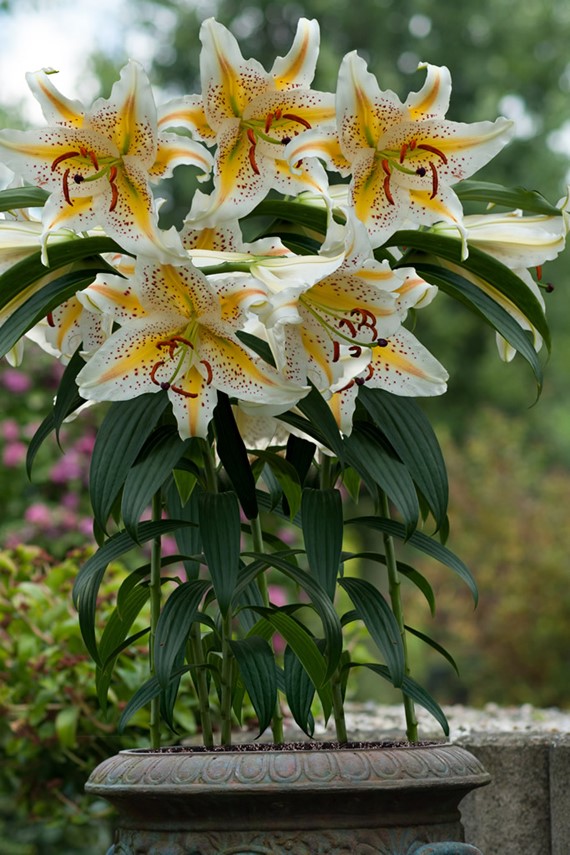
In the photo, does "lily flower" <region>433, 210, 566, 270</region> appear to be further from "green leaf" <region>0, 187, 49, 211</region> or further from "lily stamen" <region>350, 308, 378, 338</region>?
"green leaf" <region>0, 187, 49, 211</region>

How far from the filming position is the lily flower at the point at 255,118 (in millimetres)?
1471

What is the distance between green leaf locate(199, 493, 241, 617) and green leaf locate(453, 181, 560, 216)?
1.74 feet

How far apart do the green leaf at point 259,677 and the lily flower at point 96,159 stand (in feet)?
1.79

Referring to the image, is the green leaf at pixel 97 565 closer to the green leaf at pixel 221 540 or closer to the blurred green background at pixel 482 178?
the green leaf at pixel 221 540

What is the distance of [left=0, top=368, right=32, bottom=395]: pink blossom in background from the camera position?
5.15m

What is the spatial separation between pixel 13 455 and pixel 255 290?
369 cm

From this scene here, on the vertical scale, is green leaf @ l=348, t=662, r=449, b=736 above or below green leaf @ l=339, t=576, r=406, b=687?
below

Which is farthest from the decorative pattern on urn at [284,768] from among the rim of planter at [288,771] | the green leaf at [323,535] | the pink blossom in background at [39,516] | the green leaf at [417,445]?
the pink blossom in background at [39,516]

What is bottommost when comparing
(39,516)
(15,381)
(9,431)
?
(39,516)

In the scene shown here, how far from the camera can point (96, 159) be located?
1.46m

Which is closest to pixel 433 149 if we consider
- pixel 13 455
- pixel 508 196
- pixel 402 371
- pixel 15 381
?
pixel 508 196

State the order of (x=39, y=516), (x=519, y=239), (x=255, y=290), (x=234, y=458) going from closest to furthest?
(x=255, y=290) → (x=234, y=458) → (x=519, y=239) → (x=39, y=516)

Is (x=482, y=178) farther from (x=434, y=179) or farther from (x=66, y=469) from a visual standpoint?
(x=434, y=179)

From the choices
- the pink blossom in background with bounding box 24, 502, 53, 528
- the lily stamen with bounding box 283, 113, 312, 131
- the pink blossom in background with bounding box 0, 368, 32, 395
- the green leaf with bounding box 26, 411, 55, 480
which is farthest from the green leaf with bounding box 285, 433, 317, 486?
the pink blossom in background with bounding box 0, 368, 32, 395
